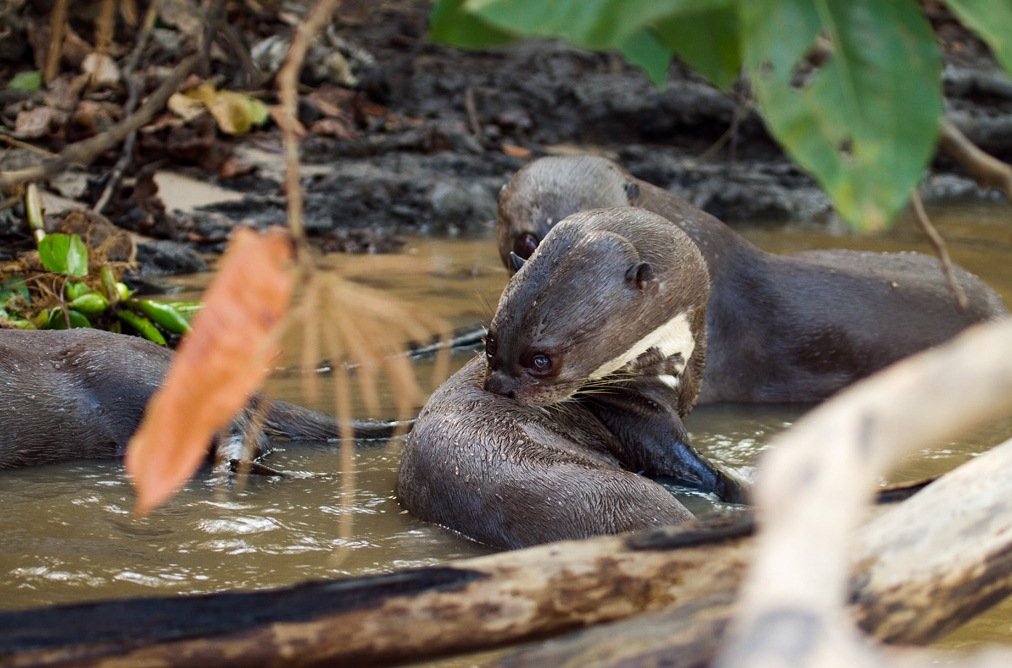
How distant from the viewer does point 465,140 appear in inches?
343

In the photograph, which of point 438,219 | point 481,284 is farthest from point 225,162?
point 481,284

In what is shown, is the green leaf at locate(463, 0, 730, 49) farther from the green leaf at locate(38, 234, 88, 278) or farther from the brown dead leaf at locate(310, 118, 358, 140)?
the brown dead leaf at locate(310, 118, 358, 140)

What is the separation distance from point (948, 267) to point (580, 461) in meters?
1.70

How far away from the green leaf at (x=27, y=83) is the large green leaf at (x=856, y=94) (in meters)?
6.92

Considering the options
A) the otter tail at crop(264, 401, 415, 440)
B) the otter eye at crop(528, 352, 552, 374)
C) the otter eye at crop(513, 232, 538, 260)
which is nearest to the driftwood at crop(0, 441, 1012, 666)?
the otter eye at crop(528, 352, 552, 374)

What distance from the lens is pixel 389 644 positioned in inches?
64.3

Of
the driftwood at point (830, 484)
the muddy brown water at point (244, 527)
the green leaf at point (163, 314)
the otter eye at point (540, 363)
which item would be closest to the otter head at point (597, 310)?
the otter eye at point (540, 363)

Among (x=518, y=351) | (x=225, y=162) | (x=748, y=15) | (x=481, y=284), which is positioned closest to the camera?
(x=748, y=15)

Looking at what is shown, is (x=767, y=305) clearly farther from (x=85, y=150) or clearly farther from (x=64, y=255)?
(x=85, y=150)

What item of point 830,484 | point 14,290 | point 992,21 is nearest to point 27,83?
point 14,290

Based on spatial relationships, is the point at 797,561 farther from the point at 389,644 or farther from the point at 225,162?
the point at 225,162

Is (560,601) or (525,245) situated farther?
(525,245)

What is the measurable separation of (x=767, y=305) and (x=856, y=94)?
3984mm

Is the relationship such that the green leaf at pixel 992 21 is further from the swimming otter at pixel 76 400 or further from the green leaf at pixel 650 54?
the swimming otter at pixel 76 400
